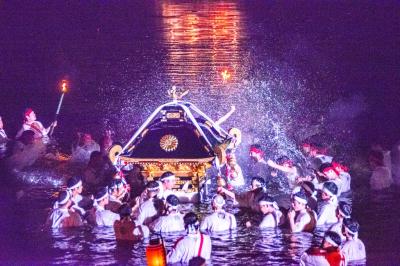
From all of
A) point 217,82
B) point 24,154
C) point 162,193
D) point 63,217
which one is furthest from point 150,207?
point 217,82

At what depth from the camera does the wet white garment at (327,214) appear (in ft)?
46.2

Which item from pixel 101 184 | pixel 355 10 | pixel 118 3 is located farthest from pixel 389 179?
pixel 118 3

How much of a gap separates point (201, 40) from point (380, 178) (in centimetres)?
1562

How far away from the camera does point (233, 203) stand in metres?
15.8

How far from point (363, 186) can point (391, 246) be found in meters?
3.71

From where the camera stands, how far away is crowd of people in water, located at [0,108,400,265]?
12094 millimetres

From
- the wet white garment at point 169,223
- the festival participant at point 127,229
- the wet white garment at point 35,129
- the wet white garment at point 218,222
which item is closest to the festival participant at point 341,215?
the wet white garment at point 218,222

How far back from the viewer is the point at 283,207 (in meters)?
15.1

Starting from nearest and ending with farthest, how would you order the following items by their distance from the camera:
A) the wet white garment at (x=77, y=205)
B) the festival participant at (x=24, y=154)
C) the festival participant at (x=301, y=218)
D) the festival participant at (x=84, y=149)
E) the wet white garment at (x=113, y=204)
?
the festival participant at (x=301, y=218) → the wet white garment at (x=113, y=204) → the wet white garment at (x=77, y=205) → the festival participant at (x=24, y=154) → the festival participant at (x=84, y=149)

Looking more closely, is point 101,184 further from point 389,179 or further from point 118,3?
point 118,3

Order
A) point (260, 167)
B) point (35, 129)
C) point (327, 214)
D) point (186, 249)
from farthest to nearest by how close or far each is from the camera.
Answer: point (35, 129) < point (260, 167) < point (327, 214) < point (186, 249)

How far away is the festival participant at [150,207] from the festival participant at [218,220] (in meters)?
0.86

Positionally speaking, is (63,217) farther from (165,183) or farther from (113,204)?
(165,183)

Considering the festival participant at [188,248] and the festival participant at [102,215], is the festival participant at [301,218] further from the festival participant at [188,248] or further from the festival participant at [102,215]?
the festival participant at [102,215]
